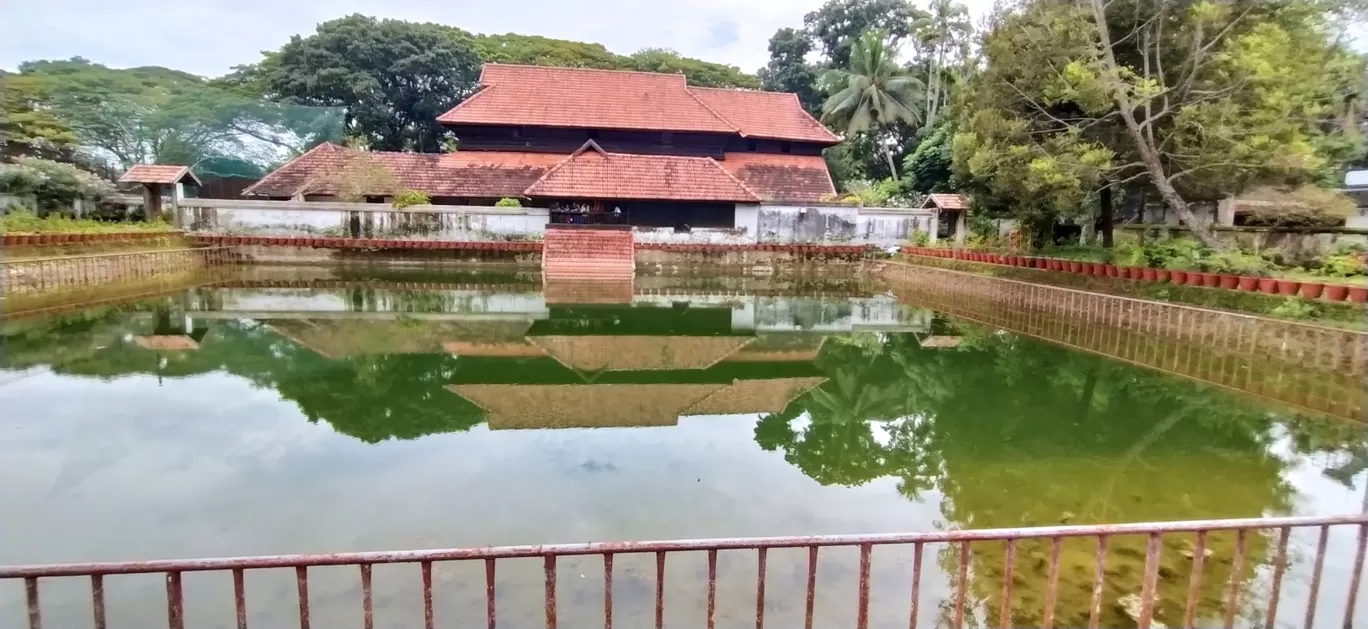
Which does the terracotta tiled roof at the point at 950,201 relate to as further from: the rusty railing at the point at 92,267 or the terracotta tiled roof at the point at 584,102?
the rusty railing at the point at 92,267

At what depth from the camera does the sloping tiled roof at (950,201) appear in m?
22.3

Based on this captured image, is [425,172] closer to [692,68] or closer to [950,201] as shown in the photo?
[950,201]

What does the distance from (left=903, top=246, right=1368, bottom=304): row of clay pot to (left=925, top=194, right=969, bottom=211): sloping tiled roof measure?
19.6 feet

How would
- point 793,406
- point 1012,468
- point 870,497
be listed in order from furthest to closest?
point 793,406 < point 1012,468 < point 870,497

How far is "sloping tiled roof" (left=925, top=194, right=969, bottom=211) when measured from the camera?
22297 mm

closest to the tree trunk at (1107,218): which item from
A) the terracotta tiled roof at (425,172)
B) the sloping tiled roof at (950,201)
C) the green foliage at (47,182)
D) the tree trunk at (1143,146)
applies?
the tree trunk at (1143,146)

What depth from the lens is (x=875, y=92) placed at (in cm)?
2906

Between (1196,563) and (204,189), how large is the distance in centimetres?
3034

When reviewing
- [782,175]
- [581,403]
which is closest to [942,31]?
[782,175]

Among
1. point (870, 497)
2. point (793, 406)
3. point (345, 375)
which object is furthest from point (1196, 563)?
point (345, 375)

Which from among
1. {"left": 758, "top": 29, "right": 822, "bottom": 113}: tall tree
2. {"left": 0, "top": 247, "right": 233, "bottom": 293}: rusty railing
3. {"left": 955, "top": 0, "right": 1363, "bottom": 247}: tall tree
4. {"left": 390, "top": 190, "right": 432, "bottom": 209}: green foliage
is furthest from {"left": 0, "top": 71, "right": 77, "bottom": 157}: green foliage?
{"left": 758, "top": 29, "right": 822, "bottom": 113}: tall tree

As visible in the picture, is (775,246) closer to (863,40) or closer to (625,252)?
(625,252)

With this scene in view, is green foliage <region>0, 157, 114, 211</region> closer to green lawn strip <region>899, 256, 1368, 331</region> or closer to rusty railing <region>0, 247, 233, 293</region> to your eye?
rusty railing <region>0, 247, 233, 293</region>

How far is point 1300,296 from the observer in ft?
30.7
